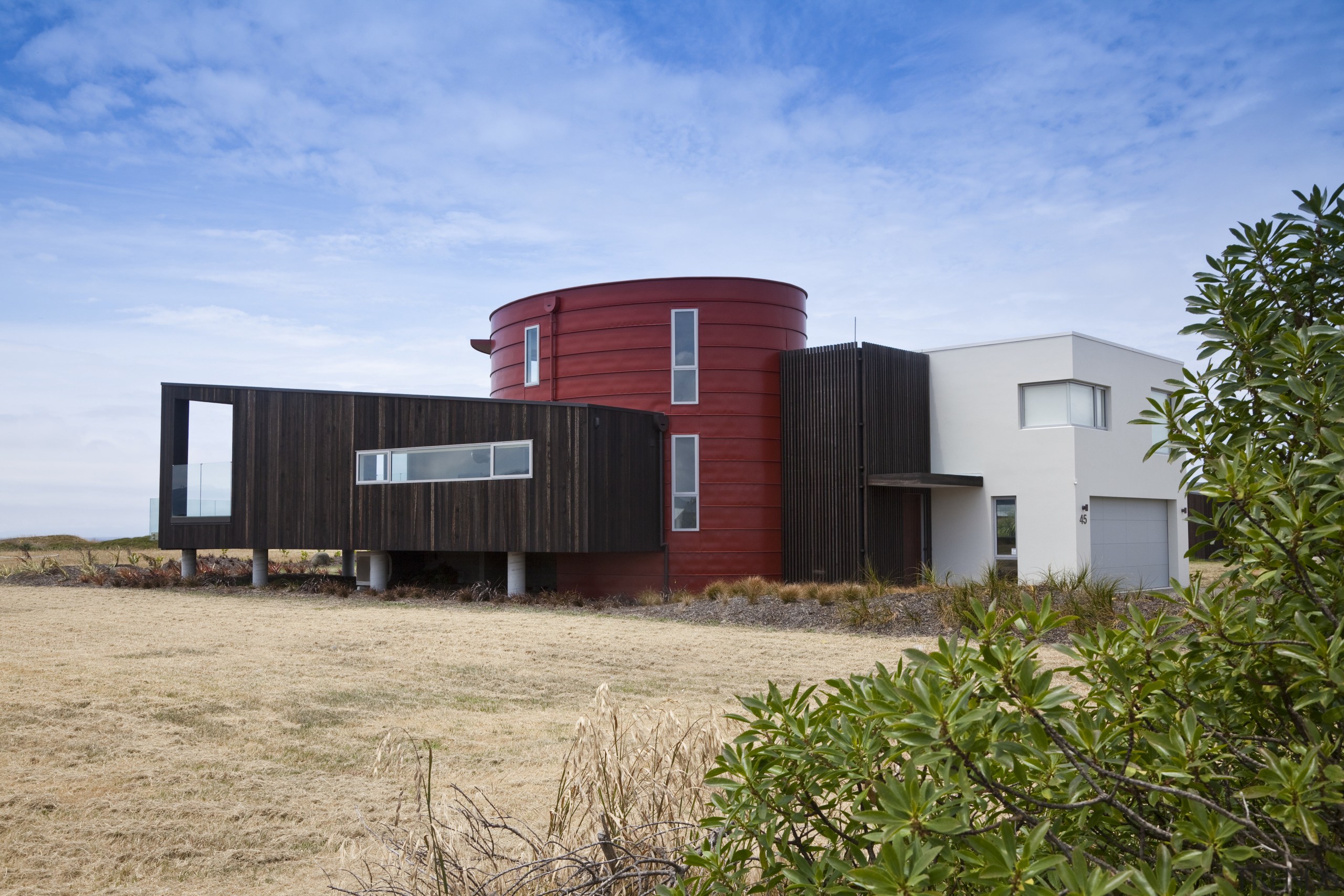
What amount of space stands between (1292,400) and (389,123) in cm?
1232

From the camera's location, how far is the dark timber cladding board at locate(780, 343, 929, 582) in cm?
1909

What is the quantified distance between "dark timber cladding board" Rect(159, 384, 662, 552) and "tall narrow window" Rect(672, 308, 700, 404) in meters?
1.02

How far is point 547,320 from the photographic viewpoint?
69.8ft

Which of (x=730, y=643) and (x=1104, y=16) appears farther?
(x=730, y=643)

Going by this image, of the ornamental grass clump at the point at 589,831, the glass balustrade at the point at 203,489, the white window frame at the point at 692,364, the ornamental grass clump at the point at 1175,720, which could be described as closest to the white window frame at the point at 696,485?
the white window frame at the point at 692,364

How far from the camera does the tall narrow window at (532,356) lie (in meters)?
21.5

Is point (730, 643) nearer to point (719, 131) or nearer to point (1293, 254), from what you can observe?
point (719, 131)

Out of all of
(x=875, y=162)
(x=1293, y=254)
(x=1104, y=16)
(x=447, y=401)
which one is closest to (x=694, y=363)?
(x=447, y=401)

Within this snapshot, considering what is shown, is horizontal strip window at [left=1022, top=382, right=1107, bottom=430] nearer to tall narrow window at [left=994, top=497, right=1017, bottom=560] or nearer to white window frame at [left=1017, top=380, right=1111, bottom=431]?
white window frame at [left=1017, top=380, right=1111, bottom=431]

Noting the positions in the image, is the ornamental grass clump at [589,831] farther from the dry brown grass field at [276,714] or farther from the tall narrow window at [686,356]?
the tall narrow window at [686,356]

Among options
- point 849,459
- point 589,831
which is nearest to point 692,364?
point 849,459

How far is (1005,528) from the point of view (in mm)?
19641

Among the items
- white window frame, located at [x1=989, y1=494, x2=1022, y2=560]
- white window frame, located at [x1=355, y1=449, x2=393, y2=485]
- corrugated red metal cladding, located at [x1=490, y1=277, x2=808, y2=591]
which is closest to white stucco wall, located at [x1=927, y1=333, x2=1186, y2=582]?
white window frame, located at [x1=989, y1=494, x2=1022, y2=560]

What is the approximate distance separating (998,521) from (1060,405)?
257cm
